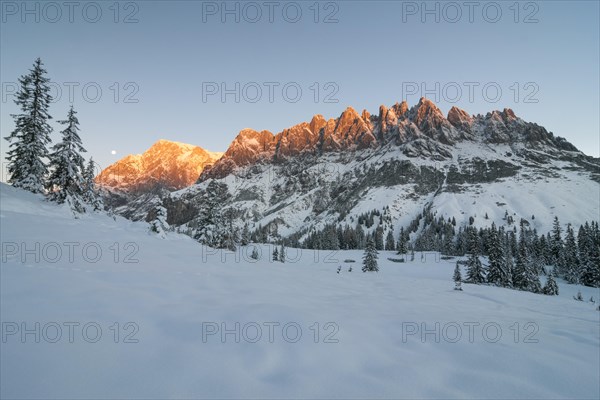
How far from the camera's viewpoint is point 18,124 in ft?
80.9

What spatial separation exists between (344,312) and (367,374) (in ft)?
9.78

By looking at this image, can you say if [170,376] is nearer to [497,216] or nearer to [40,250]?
[40,250]

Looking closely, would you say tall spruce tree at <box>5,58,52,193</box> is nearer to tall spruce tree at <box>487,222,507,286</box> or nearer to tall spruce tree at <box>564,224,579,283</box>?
tall spruce tree at <box>487,222,507,286</box>

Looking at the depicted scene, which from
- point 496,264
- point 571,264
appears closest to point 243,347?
point 496,264

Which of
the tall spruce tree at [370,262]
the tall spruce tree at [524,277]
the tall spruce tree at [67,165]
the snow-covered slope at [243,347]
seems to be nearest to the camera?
the snow-covered slope at [243,347]

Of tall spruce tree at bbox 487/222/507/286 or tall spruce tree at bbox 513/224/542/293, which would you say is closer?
tall spruce tree at bbox 513/224/542/293

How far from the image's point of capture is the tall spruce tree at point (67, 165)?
2328 centimetres

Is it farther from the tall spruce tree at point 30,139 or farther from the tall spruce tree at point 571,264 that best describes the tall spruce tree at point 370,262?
the tall spruce tree at point 30,139

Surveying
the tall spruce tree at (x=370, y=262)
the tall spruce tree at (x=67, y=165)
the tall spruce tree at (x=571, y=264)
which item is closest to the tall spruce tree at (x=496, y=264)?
the tall spruce tree at (x=370, y=262)

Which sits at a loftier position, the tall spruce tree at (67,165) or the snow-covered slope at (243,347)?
the tall spruce tree at (67,165)

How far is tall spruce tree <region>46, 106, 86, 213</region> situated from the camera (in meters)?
23.3

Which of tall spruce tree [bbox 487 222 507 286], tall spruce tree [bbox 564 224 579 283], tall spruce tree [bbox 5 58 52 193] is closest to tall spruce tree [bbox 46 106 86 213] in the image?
tall spruce tree [bbox 5 58 52 193]

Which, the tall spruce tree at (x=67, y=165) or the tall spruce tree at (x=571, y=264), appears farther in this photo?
the tall spruce tree at (x=571, y=264)

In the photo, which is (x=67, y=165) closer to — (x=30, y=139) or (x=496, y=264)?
(x=30, y=139)
